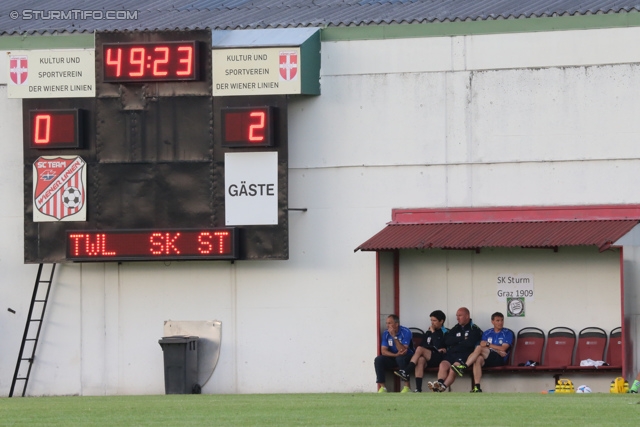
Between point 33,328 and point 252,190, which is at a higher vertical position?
point 252,190

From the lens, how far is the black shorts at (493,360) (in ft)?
68.2

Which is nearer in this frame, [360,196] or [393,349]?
[393,349]

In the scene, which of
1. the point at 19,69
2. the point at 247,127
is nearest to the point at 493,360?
the point at 247,127

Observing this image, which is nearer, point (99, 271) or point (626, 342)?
point (626, 342)

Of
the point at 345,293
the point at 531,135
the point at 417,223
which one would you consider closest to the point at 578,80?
the point at 531,135

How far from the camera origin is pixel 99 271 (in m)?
22.8

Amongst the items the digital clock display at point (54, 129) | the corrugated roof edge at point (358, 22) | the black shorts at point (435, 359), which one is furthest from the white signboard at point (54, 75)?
the black shorts at point (435, 359)

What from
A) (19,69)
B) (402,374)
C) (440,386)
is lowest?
(440,386)

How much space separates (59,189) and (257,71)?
3.46 m

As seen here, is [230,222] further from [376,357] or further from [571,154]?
[571,154]

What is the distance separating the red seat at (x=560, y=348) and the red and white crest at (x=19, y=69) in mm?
8675

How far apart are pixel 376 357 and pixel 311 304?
4.77ft

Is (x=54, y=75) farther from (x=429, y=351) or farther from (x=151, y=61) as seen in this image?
(x=429, y=351)

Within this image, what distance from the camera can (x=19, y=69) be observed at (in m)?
22.3
